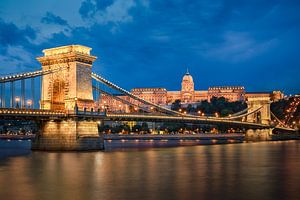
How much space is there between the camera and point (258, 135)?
3974 inches

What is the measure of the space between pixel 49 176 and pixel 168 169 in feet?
27.1

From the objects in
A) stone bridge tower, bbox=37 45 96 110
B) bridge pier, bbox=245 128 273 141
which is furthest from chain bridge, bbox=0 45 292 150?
bridge pier, bbox=245 128 273 141

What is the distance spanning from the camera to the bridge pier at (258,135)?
100325 millimetres

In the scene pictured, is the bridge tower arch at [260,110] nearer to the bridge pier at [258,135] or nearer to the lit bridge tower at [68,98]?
the bridge pier at [258,135]

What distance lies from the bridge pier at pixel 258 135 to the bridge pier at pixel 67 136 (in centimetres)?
5715

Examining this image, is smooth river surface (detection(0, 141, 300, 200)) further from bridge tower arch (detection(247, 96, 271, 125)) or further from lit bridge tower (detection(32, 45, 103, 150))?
bridge tower arch (detection(247, 96, 271, 125))

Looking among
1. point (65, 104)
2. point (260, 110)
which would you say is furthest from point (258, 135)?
point (65, 104)

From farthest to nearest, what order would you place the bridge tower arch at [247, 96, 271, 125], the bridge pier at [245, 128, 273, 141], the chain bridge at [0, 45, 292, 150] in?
the bridge tower arch at [247, 96, 271, 125] → the bridge pier at [245, 128, 273, 141] → the chain bridge at [0, 45, 292, 150]

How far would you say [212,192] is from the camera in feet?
69.2

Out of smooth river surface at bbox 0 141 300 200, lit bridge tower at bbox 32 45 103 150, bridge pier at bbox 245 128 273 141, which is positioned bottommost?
smooth river surface at bbox 0 141 300 200

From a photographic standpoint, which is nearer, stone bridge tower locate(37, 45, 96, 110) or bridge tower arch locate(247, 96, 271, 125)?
stone bridge tower locate(37, 45, 96, 110)

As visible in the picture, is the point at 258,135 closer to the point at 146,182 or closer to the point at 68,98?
the point at 68,98

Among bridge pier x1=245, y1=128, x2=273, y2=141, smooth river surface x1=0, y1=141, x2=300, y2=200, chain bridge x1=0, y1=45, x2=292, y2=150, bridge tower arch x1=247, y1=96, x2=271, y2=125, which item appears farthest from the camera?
bridge tower arch x1=247, y1=96, x2=271, y2=125

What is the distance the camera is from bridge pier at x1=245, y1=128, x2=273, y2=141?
100325mm
